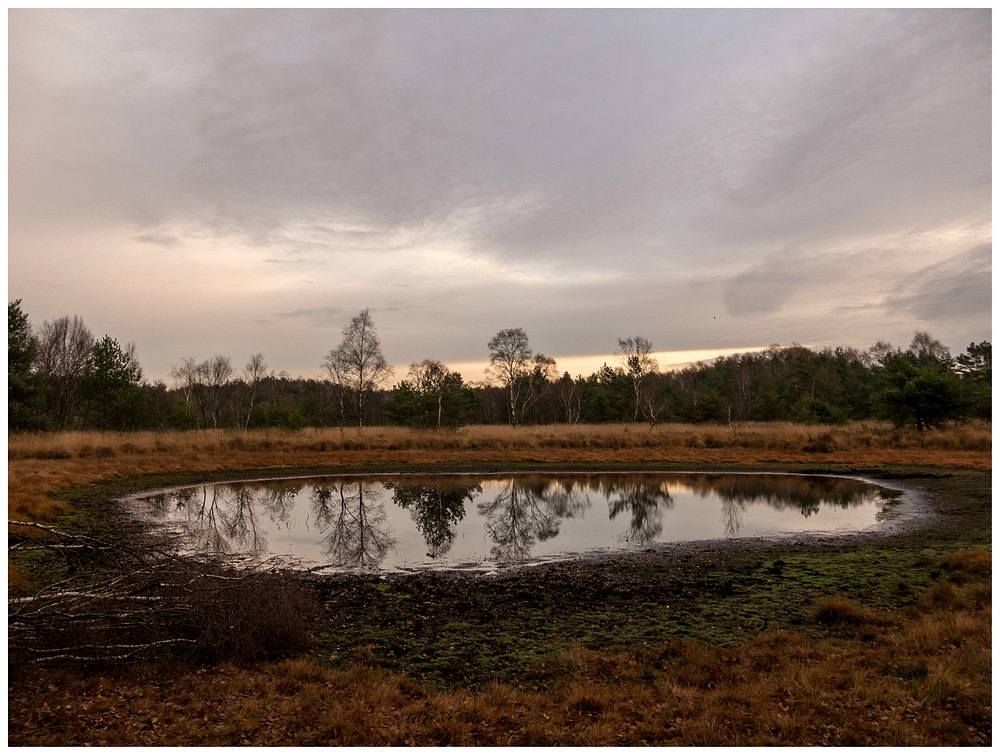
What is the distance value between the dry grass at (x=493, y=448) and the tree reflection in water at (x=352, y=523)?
766 centimetres

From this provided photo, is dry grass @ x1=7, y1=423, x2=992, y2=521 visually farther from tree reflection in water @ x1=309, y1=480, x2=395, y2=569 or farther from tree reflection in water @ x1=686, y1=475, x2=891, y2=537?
tree reflection in water @ x1=309, y1=480, x2=395, y2=569

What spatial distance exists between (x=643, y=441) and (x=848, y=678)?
2883cm

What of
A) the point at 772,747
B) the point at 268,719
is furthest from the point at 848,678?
the point at 268,719

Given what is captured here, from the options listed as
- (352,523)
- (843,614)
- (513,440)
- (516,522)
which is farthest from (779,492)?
(513,440)

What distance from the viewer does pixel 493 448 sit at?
32781mm

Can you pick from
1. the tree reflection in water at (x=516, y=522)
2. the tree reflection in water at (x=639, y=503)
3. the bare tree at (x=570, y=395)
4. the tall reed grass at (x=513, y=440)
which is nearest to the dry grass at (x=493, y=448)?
the tall reed grass at (x=513, y=440)

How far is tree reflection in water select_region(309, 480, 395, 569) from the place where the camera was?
38.3ft

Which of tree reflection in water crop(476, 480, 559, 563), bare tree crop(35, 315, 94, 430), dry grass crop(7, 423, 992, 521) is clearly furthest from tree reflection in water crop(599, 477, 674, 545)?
bare tree crop(35, 315, 94, 430)

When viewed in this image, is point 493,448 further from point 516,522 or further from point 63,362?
point 63,362

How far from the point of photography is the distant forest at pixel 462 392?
3228cm

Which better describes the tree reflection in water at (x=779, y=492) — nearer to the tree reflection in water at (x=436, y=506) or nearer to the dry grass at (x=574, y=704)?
the tree reflection in water at (x=436, y=506)

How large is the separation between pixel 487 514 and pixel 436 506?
1.96 metres

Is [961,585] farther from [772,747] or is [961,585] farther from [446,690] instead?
[446,690]

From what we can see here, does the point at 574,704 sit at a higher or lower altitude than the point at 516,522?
higher
